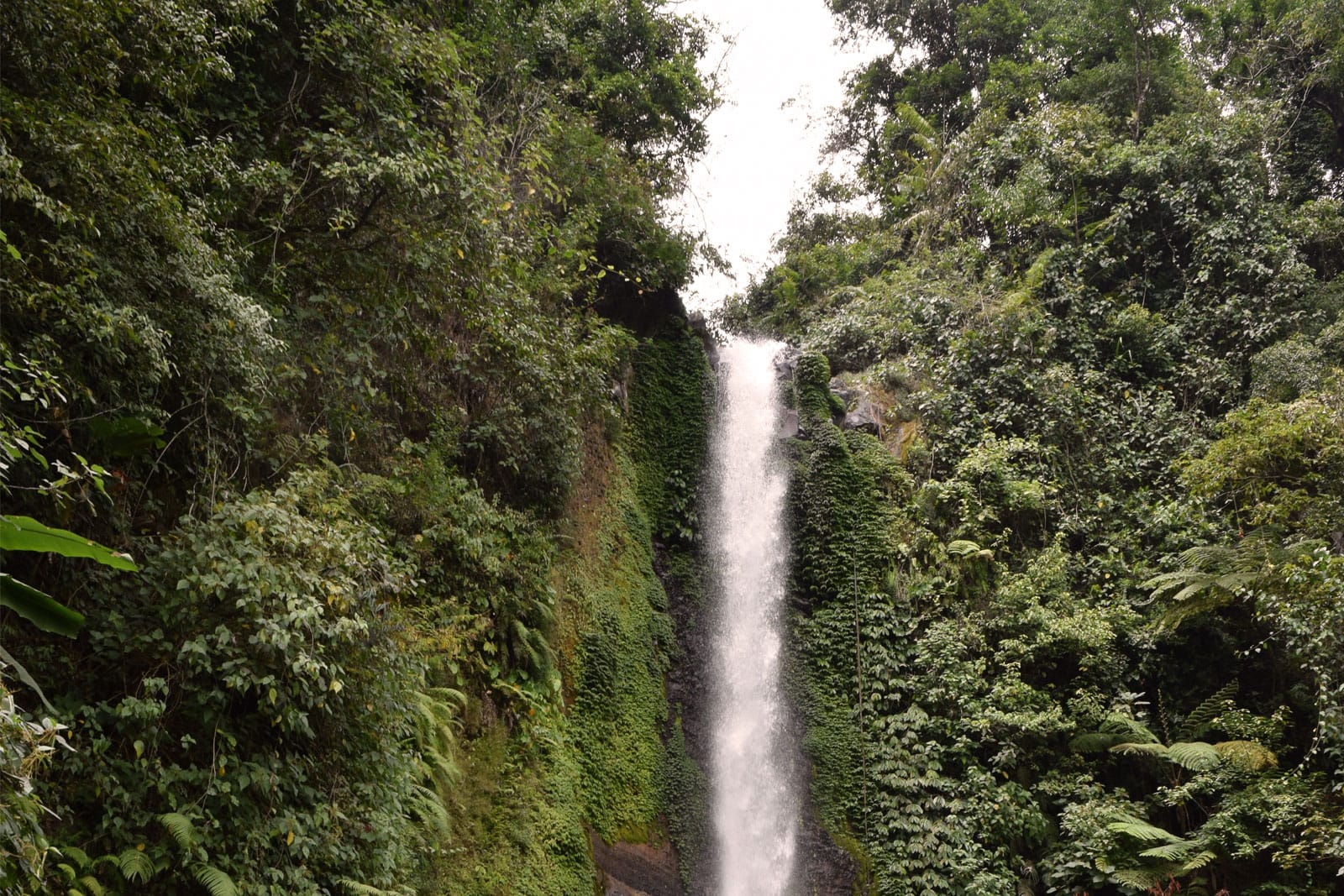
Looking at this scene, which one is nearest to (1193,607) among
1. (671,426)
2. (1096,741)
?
(1096,741)

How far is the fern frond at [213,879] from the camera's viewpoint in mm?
4352

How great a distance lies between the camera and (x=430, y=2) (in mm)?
9031

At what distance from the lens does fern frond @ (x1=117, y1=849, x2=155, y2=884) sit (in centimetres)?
418

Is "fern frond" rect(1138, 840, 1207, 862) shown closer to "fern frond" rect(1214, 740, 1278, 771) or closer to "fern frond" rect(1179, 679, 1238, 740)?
"fern frond" rect(1214, 740, 1278, 771)

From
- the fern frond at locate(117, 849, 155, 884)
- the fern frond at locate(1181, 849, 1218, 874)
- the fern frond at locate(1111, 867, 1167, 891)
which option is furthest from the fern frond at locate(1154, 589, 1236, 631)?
the fern frond at locate(117, 849, 155, 884)

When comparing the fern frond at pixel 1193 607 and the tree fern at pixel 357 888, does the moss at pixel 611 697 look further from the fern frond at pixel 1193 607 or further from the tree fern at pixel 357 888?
the fern frond at pixel 1193 607

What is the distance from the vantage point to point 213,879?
439 centimetres

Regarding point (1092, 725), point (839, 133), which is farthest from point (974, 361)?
point (839, 133)

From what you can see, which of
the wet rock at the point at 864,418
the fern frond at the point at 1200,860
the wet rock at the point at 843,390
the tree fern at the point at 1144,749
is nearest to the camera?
the fern frond at the point at 1200,860

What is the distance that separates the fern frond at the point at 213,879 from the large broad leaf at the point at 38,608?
187cm

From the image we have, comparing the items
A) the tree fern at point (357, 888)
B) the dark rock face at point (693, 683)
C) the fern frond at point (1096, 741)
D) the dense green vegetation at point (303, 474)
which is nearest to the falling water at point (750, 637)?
the dark rock face at point (693, 683)

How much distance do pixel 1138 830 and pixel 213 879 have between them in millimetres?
8955

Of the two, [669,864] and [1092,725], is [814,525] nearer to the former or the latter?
[1092,725]

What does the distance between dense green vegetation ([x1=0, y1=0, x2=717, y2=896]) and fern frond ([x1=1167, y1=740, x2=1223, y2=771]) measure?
5972 mm
